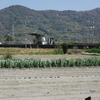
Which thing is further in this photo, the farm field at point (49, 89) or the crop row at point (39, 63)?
the crop row at point (39, 63)

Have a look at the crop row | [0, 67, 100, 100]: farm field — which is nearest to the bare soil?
[0, 67, 100, 100]: farm field

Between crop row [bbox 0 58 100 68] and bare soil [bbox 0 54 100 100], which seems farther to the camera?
crop row [bbox 0 58 100 68]

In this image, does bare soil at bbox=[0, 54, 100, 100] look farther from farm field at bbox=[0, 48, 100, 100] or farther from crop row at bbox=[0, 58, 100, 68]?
crop row at bbox=[0, 58, 100, 68]

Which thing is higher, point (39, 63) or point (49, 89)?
point (39, 63)

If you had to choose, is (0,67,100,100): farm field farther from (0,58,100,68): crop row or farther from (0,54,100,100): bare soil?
(0,58,100,68): crop row

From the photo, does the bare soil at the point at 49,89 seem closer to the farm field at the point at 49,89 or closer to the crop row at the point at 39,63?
the farm field at the point at 49,89

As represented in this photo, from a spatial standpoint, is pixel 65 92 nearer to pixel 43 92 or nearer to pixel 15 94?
pixel 43 92

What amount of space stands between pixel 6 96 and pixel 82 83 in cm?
507

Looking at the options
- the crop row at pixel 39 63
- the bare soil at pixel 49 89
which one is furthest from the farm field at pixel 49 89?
the crop row at pixel 39 63

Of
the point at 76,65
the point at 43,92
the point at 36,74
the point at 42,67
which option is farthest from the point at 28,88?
the point at 76,65

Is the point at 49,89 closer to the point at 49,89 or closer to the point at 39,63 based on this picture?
the point at 49,89

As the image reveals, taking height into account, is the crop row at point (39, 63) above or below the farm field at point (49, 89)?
above

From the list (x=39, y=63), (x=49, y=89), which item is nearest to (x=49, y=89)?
(x=49, y=89)

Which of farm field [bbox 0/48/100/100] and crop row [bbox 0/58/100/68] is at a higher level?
crop row [bbox 0/58/100/68]
